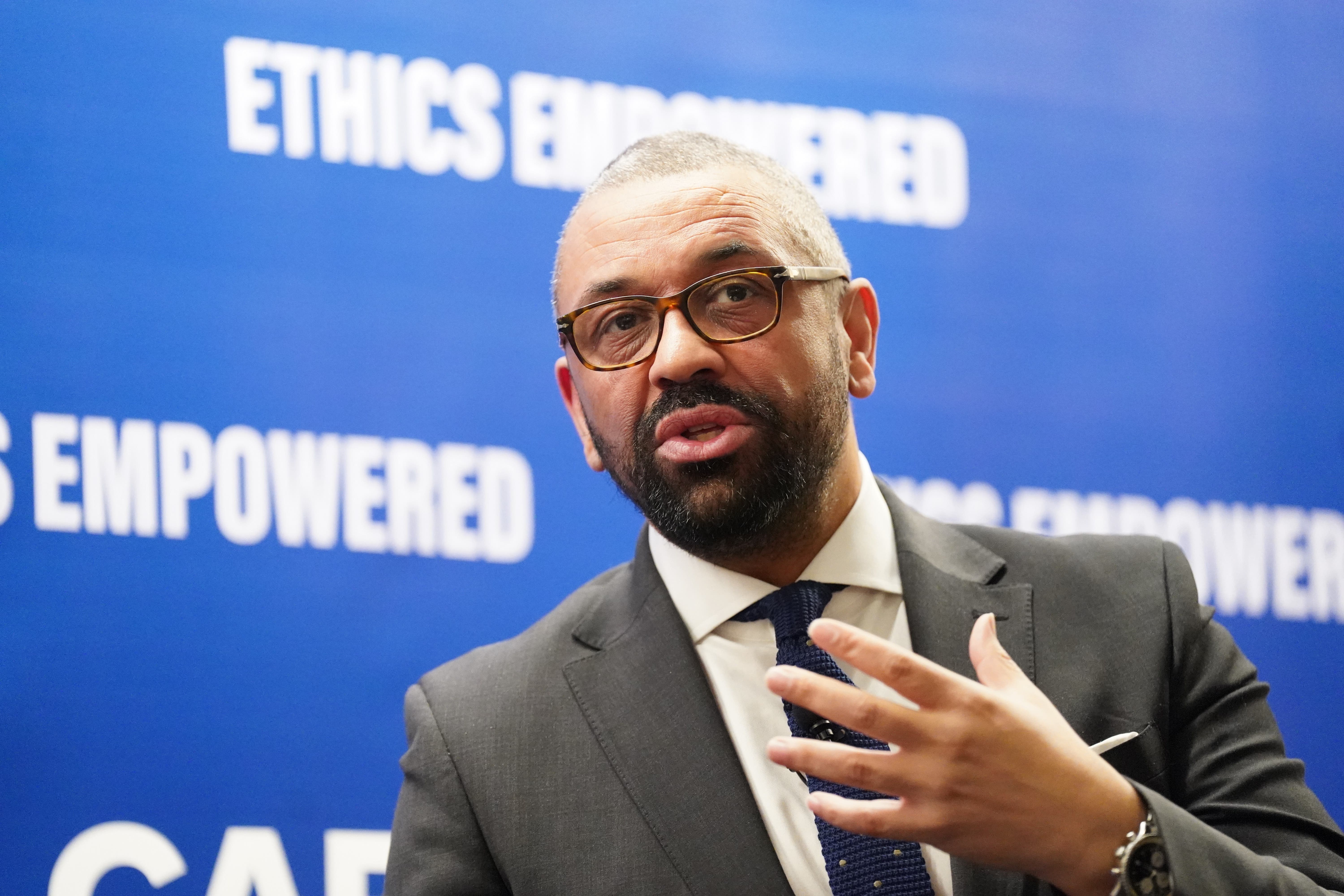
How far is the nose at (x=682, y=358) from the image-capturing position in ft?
6.23

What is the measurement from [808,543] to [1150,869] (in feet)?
2.52

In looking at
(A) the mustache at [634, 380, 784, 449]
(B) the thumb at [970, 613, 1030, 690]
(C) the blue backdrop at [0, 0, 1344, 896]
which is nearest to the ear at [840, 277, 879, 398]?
(A) the mustache at [634, 380, 784, 449]

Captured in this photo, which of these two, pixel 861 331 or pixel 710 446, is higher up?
pixel 861 331

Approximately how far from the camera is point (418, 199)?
2646 millimetres

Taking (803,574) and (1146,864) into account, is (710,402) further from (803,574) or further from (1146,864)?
(1146,864)

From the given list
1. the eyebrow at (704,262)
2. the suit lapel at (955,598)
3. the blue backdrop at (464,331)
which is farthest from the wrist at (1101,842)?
the blue backdrop at (464,331)

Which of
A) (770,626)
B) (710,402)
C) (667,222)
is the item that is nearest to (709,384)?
(710,402)

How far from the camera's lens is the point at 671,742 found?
6.31 ft

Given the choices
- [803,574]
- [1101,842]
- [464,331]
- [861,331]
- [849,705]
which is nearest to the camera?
[849,705]

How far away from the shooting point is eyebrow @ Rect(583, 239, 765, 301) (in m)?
1.98

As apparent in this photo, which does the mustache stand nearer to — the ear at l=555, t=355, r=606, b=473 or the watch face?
the ear at l=555, t=355, r=606, b=473

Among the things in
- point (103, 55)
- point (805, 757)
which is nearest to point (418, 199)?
point (103, 55)

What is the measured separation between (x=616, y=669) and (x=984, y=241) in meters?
1.52

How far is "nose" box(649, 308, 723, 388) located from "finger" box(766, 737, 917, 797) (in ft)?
2.31
